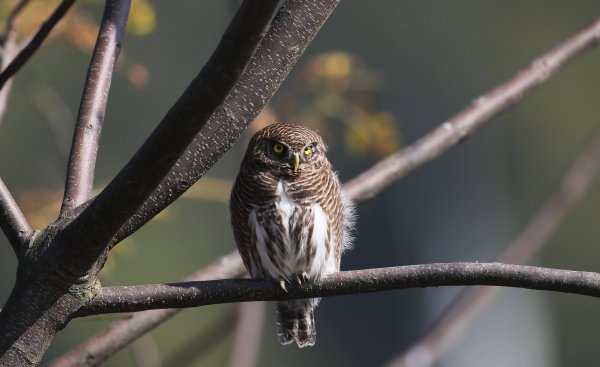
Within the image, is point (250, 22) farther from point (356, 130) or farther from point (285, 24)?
point (356, 130)

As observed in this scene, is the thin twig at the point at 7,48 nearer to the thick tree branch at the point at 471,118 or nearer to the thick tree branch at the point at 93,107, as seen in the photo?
the thick tree branch at the point at 93,107

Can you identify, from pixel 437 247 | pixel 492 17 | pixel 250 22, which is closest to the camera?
pixel 250 22

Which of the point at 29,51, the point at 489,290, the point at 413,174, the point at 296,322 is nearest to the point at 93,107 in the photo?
the point at 29,51

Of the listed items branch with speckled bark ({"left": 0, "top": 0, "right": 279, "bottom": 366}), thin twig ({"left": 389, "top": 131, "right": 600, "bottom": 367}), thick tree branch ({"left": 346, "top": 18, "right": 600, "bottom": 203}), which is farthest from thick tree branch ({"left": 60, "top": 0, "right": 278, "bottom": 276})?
thin twig ({"left": 389, "top": 131, "right": 600, "bottom": 367})

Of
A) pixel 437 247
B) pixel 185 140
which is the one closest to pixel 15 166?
pixel 437 247

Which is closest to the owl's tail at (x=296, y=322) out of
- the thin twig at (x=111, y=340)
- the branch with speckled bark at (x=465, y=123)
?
the branch with speckled bark at (x=465, y=123)

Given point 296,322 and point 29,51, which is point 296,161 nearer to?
point 296,322
